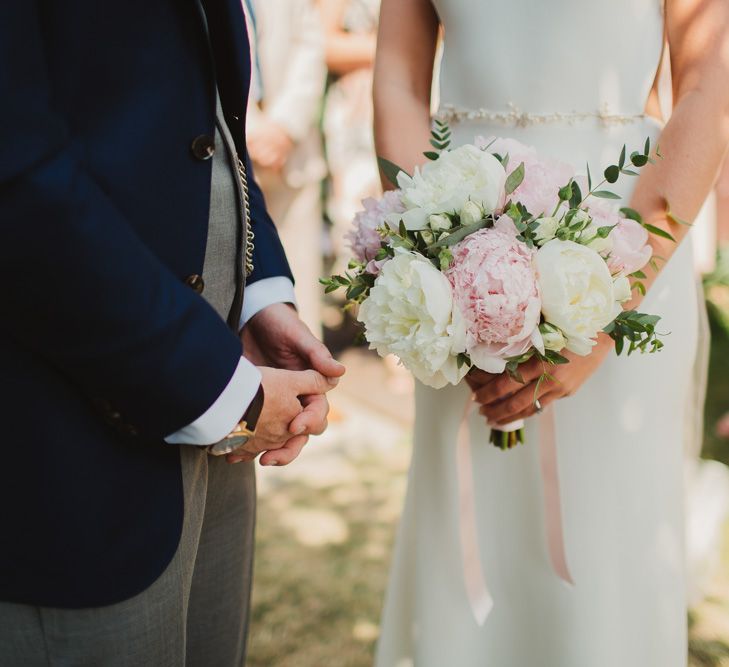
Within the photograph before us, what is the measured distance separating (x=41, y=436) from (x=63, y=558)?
7.3 inches

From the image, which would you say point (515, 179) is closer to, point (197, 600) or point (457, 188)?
point (457, 188)

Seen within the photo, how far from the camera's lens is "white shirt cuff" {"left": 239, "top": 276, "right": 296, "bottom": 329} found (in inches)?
61.9

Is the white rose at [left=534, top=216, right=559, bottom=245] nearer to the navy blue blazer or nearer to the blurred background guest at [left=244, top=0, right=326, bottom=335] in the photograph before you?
the navy blue blazer

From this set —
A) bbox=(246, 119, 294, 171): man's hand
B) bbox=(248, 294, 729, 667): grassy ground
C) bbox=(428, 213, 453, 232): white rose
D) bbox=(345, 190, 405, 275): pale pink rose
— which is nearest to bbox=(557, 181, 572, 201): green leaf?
bbox=(428, 213, 453, 232): white rose

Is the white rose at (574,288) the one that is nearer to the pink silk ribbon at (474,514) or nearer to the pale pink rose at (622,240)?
the pale pink rose at (622,240)

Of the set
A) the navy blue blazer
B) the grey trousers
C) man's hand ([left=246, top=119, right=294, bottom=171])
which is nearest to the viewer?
the navy blue blazer

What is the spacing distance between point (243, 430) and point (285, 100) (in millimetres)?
3162

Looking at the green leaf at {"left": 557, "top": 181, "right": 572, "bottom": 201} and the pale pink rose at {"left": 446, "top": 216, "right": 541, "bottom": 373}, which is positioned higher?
the green leaf at {"left": 557, "top": 181, "right": 572, "bottom": 201}

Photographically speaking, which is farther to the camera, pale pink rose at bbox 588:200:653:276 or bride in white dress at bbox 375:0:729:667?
bride in white dress at bbox 375:0:729:667

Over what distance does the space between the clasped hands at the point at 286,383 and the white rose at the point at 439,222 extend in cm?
32

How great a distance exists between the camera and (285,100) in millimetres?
4062

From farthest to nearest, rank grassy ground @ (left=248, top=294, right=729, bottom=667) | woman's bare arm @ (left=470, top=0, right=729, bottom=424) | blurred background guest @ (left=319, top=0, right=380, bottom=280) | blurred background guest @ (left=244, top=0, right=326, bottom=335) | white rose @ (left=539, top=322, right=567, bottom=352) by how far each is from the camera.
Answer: blurred background guest @ (left=319, top=0, right=380, bottom=280) < blurred background guest @ (left=244, top=0, right=326, bottom=335) < grassy ground @ (left=248, top=294, right=729, bottom=667) < woman's bare arm @ (left=470, top=0, right=729, bottom=424) < white rose @ (left=539, top=322, right=567, bottom=352)

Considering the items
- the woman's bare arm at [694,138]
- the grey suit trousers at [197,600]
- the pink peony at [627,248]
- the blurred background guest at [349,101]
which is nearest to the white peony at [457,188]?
the pink peony at [627,248]

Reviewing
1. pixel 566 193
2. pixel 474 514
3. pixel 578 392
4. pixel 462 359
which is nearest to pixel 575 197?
pixel 566 193
